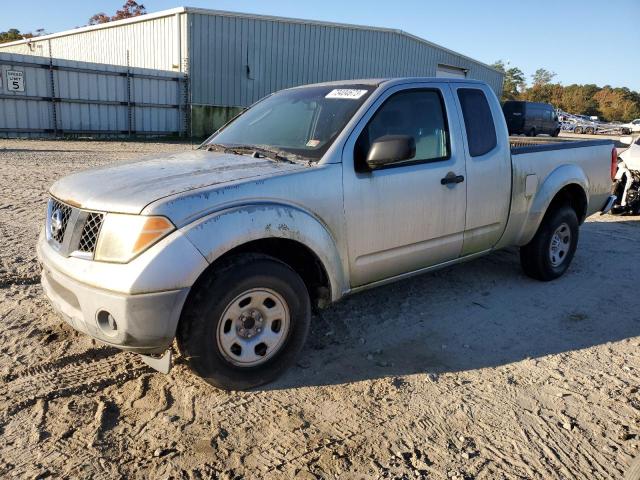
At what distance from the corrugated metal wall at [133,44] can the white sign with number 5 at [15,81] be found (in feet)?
13.4

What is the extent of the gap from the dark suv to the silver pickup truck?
87.9 ft

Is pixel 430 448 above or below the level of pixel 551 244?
below

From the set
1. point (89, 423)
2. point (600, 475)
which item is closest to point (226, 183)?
point (89, 423)

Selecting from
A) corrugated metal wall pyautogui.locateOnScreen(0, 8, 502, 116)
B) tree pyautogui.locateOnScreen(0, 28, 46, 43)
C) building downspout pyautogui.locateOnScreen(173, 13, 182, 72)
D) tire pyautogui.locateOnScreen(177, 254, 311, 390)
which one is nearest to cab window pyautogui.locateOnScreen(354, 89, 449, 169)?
tire pyautogui.locateOnScreen(177, 254, 311, 390)

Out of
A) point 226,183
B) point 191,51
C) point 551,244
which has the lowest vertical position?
point 551,244

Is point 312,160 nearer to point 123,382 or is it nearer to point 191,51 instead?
point 123,382

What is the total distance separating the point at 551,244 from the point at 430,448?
126 inches

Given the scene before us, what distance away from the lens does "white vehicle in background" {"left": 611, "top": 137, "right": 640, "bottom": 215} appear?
866 centimetres

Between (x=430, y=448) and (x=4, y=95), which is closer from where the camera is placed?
(x=430, y=448)

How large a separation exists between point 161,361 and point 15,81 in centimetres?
1763

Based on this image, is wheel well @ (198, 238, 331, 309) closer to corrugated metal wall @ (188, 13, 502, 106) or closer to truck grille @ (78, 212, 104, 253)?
truck grille @ (78, 212, 104, 253)

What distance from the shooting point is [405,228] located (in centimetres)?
377

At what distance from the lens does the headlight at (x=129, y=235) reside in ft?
8.71

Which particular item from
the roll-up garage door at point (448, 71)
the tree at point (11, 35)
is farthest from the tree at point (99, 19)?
the roll-up garage door at point (448, 71)
